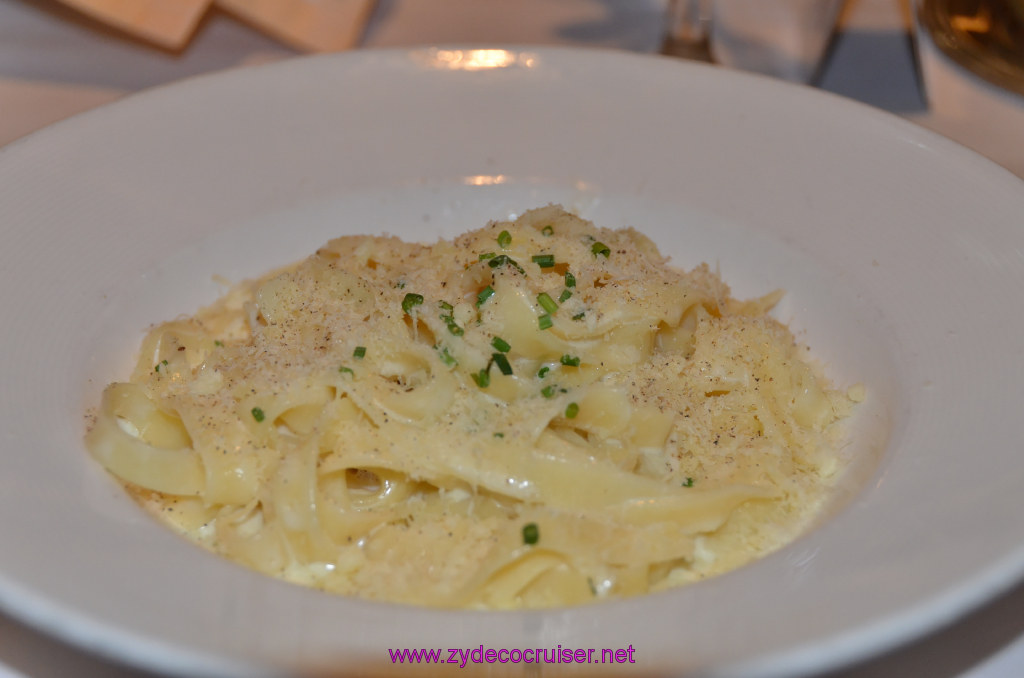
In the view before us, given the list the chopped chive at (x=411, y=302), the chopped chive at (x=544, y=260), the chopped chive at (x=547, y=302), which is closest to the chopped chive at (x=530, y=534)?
the chopped chive at (x=547, y=302)

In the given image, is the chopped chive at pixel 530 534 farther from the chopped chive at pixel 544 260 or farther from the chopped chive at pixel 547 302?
the chopped chive at pixel 544 260

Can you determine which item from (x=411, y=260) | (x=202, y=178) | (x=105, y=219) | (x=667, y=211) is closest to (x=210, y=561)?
(x=411, y=260)

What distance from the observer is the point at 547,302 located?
8.98ft

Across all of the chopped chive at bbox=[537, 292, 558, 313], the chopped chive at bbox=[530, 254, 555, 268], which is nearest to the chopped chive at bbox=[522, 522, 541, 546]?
the chopped chive at bbox=[537, 292, 558, 313]

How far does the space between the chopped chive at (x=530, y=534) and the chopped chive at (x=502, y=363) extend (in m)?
0.49

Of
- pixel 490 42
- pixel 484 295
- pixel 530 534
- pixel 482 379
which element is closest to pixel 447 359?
pixel 482 379

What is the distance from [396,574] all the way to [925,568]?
115cm

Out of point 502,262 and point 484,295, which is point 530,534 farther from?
point 502,262

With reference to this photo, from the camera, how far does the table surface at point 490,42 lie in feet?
13.7

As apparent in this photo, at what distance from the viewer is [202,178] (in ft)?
11.1

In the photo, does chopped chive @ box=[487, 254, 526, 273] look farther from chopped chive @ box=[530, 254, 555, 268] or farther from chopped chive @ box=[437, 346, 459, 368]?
chopped chive @ box=[437, 346, 459, 368]

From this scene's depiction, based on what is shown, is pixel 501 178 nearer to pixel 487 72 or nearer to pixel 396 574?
pixel 487 72

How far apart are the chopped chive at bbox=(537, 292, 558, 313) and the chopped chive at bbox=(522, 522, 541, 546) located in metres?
0.69

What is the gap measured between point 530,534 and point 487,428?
A: 1.25 feet
